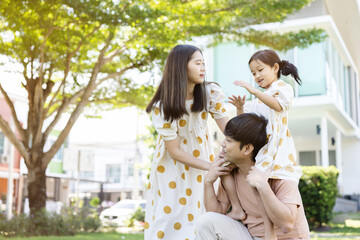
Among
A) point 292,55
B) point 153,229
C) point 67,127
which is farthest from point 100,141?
point 153,229

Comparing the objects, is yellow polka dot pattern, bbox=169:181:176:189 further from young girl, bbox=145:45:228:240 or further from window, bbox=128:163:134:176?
window, bbox=128:163:134:176

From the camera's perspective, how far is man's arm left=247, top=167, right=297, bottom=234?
205 centimetres

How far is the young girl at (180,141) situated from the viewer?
9.15 ft

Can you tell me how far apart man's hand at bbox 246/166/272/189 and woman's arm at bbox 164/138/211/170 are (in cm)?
53

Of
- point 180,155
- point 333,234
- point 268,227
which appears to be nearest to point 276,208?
point 268,227

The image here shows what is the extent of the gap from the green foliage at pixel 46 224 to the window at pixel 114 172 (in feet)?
84.8

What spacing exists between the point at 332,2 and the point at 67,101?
7247 millimetres

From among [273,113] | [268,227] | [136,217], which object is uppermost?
[273,113]

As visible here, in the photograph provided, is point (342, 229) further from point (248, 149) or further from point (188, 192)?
point (248, 149)

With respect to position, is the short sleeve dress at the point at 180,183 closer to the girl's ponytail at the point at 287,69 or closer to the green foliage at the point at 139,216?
the girl's ponytail at the point at 287,69

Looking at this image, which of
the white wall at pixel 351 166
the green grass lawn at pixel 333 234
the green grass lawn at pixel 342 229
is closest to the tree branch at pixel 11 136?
the green grass lawn at pixel 333 234

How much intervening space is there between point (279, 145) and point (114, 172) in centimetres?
3368

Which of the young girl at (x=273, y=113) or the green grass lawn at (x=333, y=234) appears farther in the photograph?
the green grass lawn at (x=333, y=234)

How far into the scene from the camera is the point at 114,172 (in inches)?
1393
